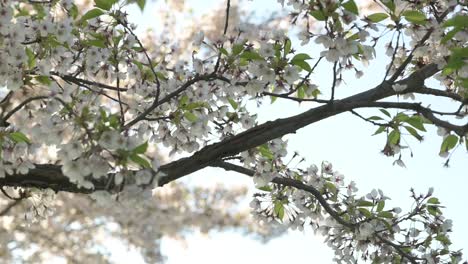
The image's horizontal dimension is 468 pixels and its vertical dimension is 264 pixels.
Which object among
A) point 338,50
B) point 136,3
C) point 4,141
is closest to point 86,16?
point 136,3

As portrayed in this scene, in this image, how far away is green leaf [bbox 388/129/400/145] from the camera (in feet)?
11.2

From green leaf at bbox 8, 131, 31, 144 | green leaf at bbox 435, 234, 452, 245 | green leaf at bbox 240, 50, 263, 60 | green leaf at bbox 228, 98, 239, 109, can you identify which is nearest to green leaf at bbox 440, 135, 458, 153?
green leaf at bbox 435, 234, 452, 245

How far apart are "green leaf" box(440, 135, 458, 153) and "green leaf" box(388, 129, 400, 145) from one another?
0.27 m

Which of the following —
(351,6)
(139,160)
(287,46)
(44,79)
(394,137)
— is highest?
(44,79)

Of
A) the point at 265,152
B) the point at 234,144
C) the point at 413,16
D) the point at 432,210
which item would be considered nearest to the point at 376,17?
the point at 413,16

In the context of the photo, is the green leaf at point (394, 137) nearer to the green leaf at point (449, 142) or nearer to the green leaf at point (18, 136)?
the green leaf at point (449, 142)

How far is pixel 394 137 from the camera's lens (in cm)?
345

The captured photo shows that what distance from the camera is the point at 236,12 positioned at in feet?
35.2

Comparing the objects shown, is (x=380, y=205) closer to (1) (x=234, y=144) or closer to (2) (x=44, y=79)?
(1) (x=234, y=144)

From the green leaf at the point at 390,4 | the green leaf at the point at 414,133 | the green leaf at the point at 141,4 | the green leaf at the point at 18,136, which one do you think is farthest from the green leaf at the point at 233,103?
the green leaf at the point at 18,136

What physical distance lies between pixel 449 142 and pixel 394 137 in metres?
0.34

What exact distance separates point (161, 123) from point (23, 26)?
1085mm

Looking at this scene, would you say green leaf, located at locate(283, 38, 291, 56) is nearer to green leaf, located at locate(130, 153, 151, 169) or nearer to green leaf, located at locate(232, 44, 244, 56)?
green leaf, located at locate(232, 44, 244, 56)

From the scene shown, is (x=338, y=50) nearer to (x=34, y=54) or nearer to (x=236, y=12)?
(x=34, y=54)
